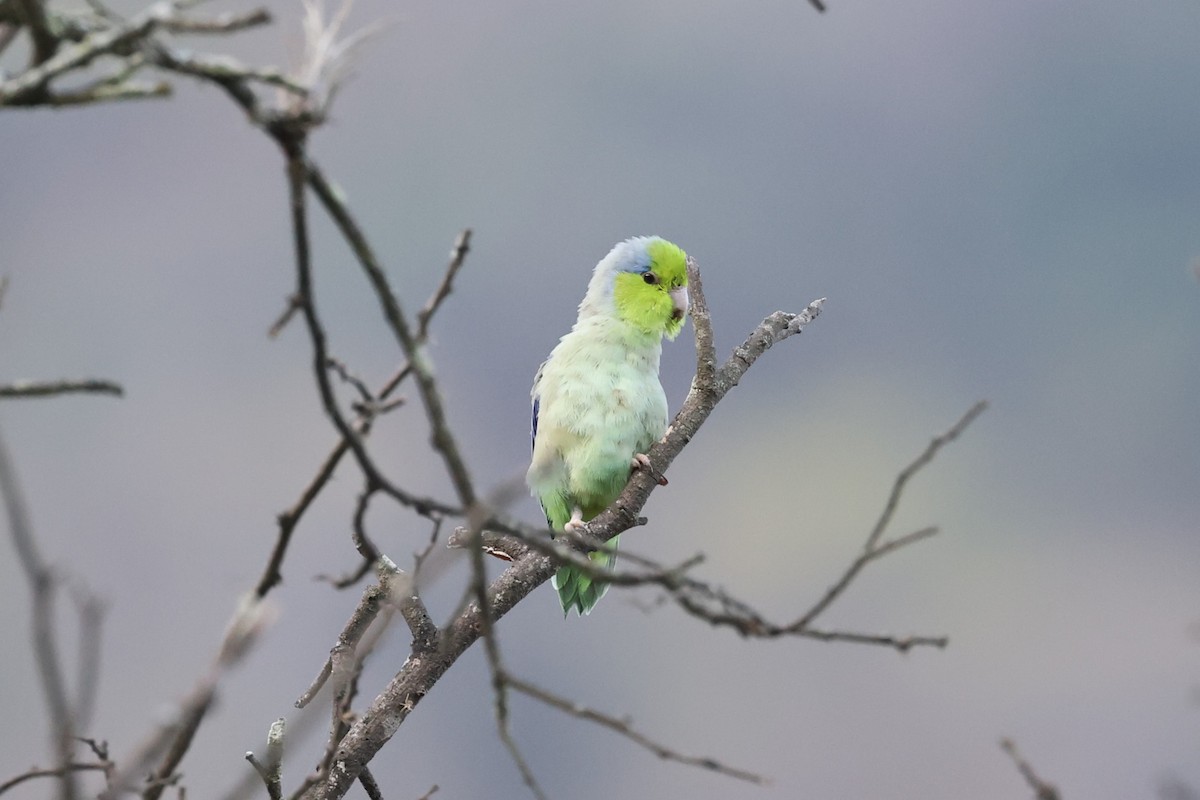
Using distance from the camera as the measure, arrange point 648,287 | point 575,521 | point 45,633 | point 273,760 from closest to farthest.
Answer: point 45,633, point 273,760, point 575,521, point 648,287

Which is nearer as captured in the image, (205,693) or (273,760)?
(205,693)

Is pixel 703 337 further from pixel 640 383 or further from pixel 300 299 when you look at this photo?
pixel 300 299

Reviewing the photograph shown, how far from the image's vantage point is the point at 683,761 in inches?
46.4

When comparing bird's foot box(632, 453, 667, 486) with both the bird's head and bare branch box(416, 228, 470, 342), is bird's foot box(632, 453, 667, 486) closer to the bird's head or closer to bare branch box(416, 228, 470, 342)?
the bird's head

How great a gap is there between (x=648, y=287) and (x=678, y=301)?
11 centimetres

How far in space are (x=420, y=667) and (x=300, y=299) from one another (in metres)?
1.83

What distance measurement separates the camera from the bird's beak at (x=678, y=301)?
400cm

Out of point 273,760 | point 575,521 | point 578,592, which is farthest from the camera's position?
point 578,592

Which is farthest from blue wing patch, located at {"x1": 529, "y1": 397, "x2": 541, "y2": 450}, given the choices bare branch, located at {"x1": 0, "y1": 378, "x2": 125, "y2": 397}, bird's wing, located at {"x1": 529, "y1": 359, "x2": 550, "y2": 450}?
bare branch, located at {"x1": 0, "y1": 378, "x2": 125, "y2": 397}

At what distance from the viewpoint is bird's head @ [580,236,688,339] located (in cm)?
398

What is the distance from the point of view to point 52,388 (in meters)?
1.20

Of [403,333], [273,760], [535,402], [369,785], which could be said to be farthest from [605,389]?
[403,333]

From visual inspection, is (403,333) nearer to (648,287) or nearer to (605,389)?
(605,389)

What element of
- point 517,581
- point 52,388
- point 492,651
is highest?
point 517,581
